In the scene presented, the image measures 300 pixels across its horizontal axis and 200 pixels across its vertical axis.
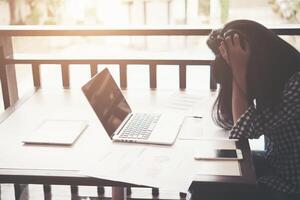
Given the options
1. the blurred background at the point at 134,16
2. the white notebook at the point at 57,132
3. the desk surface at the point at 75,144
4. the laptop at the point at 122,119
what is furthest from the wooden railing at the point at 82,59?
Answer: the blurred background at the point at 134,16

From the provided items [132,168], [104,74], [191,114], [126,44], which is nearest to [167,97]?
[191,114]

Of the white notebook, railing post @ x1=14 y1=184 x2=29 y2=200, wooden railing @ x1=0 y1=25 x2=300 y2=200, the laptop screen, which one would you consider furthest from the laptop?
railing post @ x1=14 y1=184 x2=29 y2=200

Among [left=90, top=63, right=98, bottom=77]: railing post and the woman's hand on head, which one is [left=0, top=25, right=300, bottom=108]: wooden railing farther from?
the woman's hand on head

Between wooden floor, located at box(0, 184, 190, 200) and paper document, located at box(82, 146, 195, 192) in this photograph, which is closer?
paper document, located at box(82, 146, 195, 192)

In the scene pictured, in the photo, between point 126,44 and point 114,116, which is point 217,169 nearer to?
point 114,116

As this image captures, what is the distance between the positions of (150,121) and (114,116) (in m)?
0.13

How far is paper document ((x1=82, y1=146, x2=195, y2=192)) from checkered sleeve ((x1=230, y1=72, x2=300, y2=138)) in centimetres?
21

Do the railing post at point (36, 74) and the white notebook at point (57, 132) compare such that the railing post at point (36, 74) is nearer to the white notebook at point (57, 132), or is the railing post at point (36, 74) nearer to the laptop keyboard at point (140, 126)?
the white notebook at point (57, 132)

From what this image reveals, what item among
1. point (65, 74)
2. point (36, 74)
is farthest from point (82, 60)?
point (36, 74)

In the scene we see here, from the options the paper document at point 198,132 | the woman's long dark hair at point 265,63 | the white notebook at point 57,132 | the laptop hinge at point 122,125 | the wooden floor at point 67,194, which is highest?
the woman's long dark hair at point 265,63

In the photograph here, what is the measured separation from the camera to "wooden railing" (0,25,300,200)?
1.83 m

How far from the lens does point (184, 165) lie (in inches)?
44.3

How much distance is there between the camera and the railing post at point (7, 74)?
76.6 inches

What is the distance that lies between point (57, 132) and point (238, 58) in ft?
2.14
